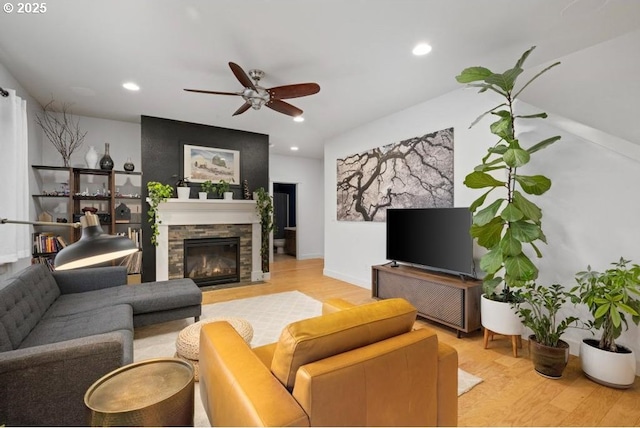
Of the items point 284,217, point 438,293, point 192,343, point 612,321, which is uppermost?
point 284,217

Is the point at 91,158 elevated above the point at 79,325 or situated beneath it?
elevated above

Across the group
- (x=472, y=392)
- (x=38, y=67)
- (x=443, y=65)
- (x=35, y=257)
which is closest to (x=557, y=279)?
(x=472, y=392)

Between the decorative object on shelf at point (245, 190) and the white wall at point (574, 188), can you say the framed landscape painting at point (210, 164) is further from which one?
the white wall at point (574, 188)

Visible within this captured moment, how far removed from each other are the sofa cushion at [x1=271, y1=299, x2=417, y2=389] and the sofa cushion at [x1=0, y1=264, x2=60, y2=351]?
1714mm

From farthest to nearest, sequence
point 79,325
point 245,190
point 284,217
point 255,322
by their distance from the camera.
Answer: point 284,217, point 245,190, point 255,322, point 79,325

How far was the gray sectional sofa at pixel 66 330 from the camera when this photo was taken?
137 centimetres

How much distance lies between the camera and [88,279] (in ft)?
9.78

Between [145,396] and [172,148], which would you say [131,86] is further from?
[145,396]

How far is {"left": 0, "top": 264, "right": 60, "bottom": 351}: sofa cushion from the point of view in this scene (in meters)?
1.73

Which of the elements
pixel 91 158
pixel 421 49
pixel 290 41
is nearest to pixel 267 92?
pixel 290 41

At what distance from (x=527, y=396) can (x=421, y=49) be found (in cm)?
288

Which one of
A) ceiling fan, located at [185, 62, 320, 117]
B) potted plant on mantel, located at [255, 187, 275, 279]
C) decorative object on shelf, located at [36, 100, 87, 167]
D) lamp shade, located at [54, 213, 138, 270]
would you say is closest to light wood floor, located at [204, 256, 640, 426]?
lamp shade, located at [54, 213, 138, 270]

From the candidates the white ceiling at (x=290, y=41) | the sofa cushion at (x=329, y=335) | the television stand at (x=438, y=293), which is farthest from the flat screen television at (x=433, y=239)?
the sofa cushion at (x=329, y=335)

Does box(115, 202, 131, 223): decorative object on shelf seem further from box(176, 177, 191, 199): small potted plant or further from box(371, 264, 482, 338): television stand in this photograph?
box(371, 264, 482, 338): television stand
